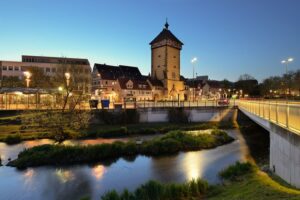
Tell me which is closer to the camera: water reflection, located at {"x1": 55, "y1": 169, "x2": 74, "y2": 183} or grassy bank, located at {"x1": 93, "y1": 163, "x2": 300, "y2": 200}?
grassy bank, located at {"x1": 93, "y1": 163, "x2": 300, "y2": 200}

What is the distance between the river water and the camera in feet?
47.2

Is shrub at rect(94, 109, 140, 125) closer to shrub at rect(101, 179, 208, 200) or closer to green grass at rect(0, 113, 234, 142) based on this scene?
green grass at rect(0, 113, 234, 142)

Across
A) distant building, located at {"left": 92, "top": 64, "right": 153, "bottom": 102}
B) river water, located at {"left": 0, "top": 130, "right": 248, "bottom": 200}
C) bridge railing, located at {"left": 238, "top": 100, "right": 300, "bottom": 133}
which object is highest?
distant building, located at {"left": 92, "top": 64, "right": 153, "bottom": 102}

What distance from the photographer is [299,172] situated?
9203 millimetres

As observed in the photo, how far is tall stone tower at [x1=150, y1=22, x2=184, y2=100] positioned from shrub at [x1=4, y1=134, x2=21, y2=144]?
64.4m

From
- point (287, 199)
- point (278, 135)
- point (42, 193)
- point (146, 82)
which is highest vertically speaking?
point (146, 82)

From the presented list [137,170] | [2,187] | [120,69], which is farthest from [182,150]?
[120,69]

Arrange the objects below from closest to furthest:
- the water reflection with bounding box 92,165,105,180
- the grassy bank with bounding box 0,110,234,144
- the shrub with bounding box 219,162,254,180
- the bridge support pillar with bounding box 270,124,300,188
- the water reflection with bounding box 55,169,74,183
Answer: the bridge support pillar with bounding box 270,124,300,188 < the shrub with bounding box 219,162,254,180 < the water reflection with bounding box 55,169,74,183 < the water reflection with bounding box 92,165,105,180 < the grassy bank with bounding box 0,110,234,144

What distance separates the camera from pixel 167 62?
88.8 meters

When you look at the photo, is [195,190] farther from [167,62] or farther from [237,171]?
[167,62]

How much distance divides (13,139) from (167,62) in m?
67.1

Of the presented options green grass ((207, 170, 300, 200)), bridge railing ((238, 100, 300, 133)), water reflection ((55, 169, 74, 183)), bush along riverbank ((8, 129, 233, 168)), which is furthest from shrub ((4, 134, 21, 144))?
bridge railing ((238, 100, 300, 133))

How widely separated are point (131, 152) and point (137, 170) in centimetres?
456

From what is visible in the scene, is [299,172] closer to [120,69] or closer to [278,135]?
[278,135]
